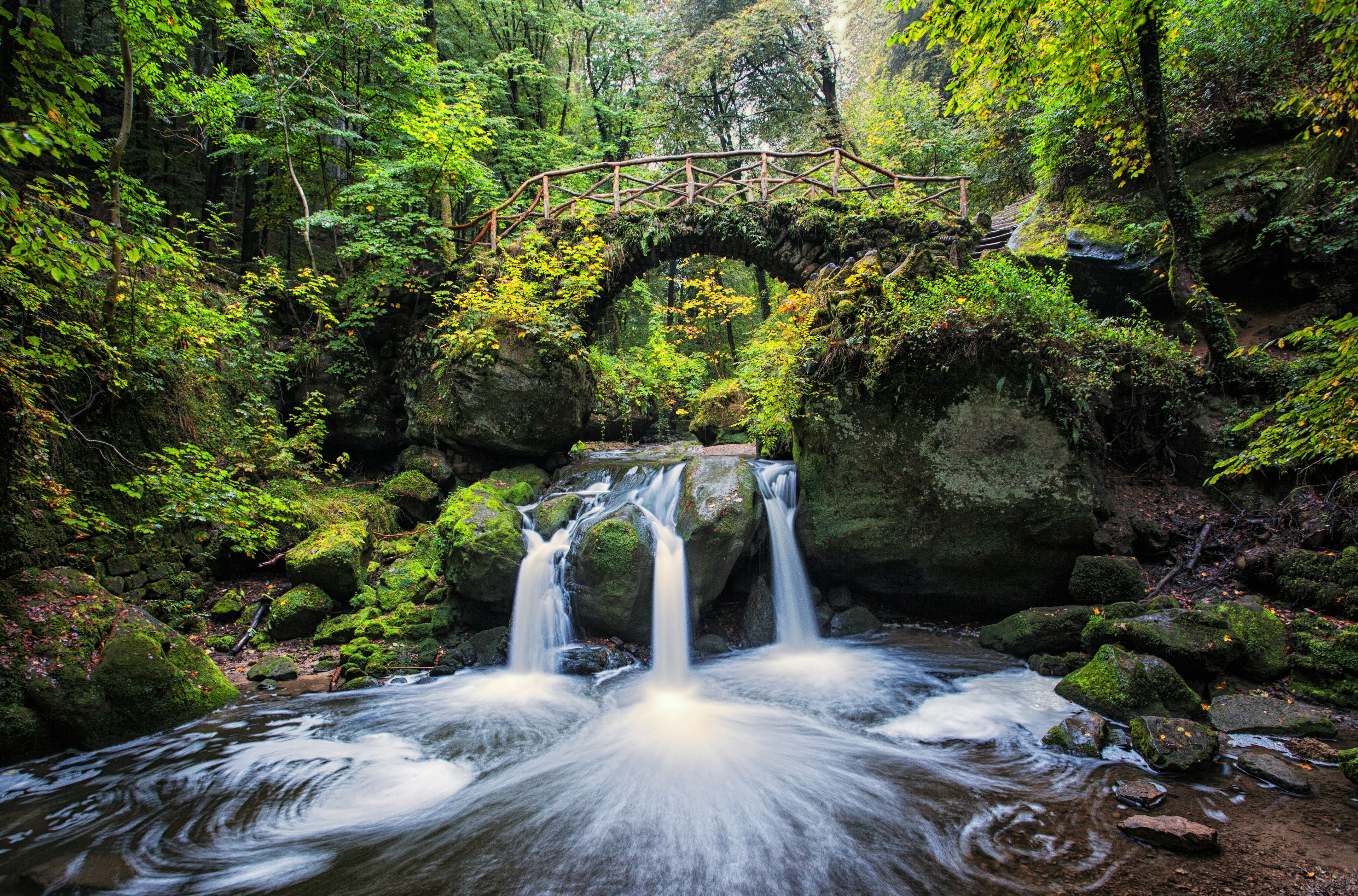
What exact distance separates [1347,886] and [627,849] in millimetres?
3670

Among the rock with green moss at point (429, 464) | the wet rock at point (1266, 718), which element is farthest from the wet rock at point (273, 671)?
the wet rock at point (1266, 718)

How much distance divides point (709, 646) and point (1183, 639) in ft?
15.1

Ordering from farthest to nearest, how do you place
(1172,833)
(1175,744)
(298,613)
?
(298,613)
(1175,744)
(1172,833)

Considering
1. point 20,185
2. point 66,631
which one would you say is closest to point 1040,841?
point 66,631

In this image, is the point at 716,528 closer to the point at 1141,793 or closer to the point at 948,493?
the point at 948,493

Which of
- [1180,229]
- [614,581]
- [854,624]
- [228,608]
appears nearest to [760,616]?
[854,624]

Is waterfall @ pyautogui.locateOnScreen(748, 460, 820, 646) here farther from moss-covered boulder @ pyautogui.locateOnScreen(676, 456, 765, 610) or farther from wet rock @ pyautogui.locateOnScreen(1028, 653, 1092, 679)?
wet rock @ pyautogui.locateOnScreen(1028, 653, 1092, 679)

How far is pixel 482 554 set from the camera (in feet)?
22.3

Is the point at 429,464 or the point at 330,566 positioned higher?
the point at 429,464

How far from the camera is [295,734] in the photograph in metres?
4.70

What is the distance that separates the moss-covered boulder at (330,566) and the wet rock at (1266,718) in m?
9.07

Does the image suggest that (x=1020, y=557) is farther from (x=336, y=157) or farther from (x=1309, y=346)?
(x=336, y=157)

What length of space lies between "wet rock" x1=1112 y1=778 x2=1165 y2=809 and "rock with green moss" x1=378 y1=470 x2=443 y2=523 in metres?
8.98

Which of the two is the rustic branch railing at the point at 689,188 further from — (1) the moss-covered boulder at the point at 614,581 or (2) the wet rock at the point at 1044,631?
(2) the wet rock at the point at 1044,631
